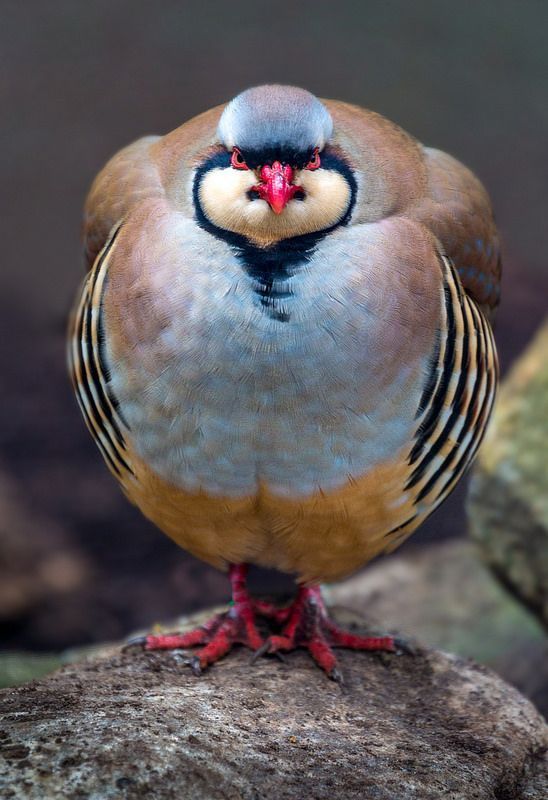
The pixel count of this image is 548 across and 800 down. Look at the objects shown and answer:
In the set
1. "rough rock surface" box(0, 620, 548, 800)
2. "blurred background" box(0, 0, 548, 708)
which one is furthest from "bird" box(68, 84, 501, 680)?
"blurred background" box(0, 0, 548, 708)

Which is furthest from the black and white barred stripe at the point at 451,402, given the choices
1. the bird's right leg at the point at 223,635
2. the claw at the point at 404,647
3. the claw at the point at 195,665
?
the claw at the point at 195,665

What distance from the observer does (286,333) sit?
285 cm

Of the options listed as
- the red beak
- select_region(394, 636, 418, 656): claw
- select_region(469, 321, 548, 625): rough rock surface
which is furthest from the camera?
select_region(469, 321, 548, 625): rough rock surface

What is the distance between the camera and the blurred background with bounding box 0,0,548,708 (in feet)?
22.3

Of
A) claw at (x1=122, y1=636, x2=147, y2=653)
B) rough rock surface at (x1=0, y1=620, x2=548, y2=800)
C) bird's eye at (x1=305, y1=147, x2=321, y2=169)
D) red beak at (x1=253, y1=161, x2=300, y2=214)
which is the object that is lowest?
claw at (x1=122, y1=636, x2=147, y2=653)

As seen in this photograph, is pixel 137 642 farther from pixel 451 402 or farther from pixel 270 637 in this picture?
pixel 451 402

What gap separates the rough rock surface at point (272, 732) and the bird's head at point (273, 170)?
126 centimetres

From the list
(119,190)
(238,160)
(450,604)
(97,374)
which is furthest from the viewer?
(450,604)

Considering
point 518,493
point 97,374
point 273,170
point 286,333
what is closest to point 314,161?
point 273,170

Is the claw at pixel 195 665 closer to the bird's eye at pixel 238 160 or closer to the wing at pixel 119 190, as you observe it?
the wing at pixel 119 190

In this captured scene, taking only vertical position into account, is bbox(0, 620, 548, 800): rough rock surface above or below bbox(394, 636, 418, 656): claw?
above

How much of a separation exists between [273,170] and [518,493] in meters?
2.42

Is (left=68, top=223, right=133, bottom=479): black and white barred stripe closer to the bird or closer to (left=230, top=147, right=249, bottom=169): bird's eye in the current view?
the bird

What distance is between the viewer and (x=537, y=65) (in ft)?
22.9
